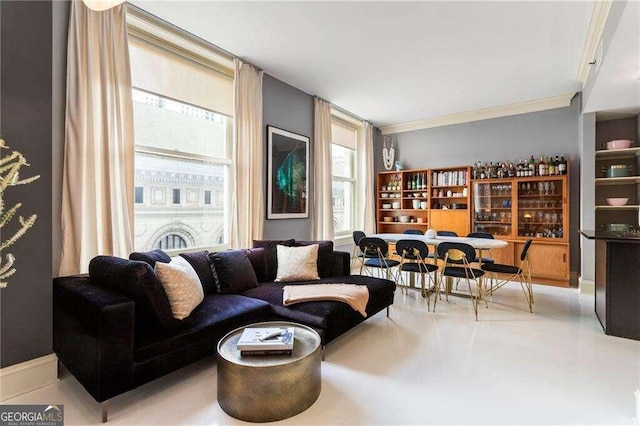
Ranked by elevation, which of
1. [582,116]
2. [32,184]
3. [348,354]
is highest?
[582,116]

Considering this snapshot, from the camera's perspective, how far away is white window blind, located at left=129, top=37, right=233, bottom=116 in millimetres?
3029

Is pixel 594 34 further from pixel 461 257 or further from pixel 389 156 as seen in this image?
pixel 389 156

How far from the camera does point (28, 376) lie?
215 cm

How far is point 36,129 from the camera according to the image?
221 cm

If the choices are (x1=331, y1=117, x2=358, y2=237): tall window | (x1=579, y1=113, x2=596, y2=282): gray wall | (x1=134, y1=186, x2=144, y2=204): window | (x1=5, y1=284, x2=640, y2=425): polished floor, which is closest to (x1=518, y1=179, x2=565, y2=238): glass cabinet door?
(x1=579, y1=113, x2=596, y2=282): gray wall

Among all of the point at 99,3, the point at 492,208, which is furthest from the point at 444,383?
the point at 492,208

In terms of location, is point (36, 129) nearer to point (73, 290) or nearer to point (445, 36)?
point (73, 290)

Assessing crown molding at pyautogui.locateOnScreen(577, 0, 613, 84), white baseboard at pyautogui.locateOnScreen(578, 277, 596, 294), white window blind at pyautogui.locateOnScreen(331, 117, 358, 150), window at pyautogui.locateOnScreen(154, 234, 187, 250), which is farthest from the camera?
white window blind at pyautogui.locateOnScreen(331, 117, 358, 150)

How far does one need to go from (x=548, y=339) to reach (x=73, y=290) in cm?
398

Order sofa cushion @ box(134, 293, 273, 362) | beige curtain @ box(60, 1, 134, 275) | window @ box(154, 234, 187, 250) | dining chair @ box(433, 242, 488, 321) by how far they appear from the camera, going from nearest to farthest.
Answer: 1. sofa cushion @ box(134, 293, 273, 362)
2. beige curtain @ box(60, 1, 134, 275)
3. window @ box(154, 234, 187, 250)
4. dining chair @ box(433, 242, 488, 321)

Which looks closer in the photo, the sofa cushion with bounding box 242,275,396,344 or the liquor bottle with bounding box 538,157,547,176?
the sofa cushion with bounding box 242,275,396,344

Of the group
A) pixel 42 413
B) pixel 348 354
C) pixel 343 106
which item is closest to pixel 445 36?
pixel 343 106

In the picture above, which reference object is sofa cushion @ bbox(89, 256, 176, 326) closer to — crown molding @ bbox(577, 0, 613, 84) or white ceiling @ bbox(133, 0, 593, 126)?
white ceiling @ bbox(133, 0, 593, 126)

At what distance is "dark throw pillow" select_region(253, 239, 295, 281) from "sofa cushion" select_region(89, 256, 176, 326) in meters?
1.41
